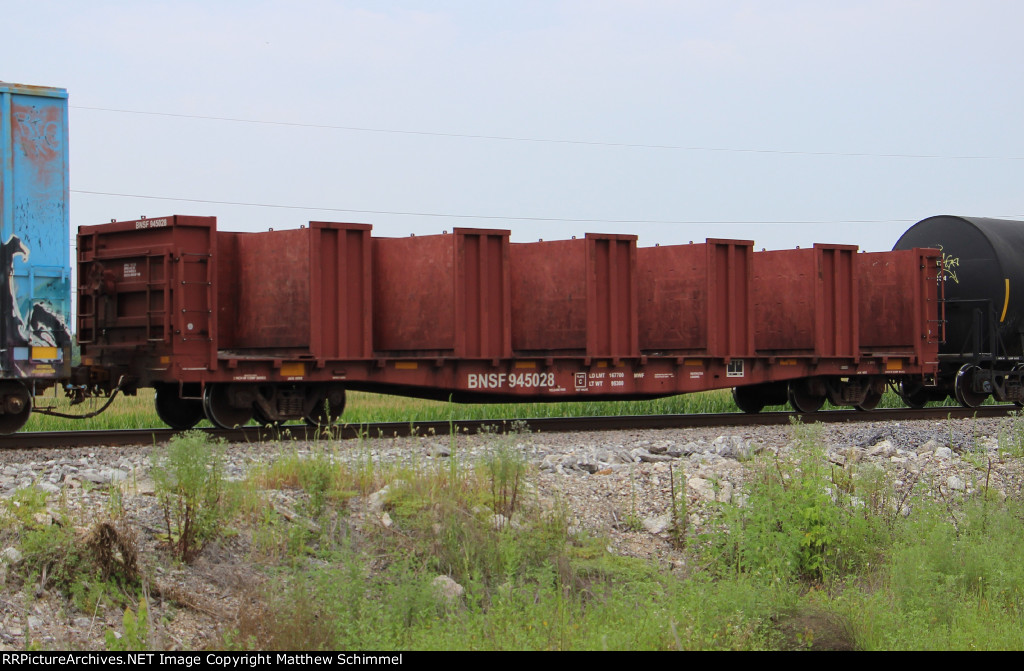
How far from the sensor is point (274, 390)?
43.5ft

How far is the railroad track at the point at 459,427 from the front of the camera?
462 inches

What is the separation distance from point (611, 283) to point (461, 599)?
31.3 feet

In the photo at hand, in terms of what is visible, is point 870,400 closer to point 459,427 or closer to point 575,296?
point 575,296

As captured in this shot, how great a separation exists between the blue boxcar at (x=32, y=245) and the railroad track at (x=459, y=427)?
666 mm

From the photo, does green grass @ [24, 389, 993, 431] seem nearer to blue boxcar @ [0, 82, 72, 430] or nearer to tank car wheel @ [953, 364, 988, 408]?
blue boxcar @ [0, 82, 72, 430]

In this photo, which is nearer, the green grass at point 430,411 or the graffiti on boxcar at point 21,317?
the graffiti on boxcar at point 21,317

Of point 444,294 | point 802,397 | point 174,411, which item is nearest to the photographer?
point 174,411

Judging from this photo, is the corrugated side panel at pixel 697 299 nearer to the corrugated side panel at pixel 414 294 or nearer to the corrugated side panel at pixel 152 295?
the corrugated side panel at pixel 414 294

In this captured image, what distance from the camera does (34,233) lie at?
37.6 feet

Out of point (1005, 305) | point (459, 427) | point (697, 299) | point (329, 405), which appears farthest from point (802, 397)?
point (329, 405)

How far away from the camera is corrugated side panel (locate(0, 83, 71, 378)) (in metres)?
11.2

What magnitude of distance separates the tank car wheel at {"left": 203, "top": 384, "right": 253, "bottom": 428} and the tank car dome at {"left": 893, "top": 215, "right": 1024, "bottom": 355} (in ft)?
46.7

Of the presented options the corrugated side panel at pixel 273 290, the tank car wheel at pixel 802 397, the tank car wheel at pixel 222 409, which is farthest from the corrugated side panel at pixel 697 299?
the tank car wheel at pixel 222 409

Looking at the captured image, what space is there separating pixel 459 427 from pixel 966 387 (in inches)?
434
